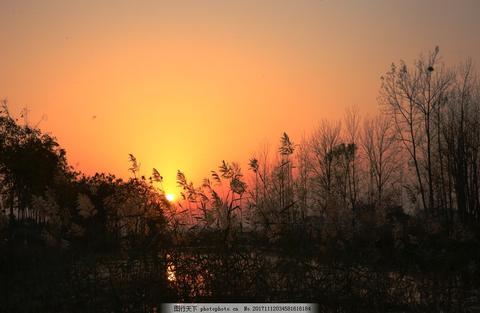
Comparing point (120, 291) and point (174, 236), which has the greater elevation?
point (174, 236)

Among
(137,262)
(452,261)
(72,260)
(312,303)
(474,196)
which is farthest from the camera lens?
(474,196)

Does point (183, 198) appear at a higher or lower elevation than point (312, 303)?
higher

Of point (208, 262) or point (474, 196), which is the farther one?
point (474, 196)

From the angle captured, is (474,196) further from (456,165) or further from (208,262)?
(208,262)

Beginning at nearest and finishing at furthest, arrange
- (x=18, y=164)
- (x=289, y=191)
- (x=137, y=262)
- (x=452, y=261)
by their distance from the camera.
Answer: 1. (x=137, y=262)
2. (x=289, y=191)
3. (x=452, y=261)
4. (x=18, y=164)

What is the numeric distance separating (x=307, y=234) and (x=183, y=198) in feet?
8.27

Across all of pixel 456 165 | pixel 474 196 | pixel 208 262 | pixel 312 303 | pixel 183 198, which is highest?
pixel 456 165

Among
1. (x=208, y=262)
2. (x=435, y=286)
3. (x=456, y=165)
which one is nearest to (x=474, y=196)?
(x=456, y=165)

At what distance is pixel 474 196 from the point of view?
36.5 meters

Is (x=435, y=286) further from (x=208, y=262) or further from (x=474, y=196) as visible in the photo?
(x=474, y=196)

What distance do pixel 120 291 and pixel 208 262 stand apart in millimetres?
1699

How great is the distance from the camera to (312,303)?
Result: 936cm

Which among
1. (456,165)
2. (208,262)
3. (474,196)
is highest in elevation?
(456,165)

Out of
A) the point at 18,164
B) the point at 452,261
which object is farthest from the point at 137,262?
the point at 18,164
